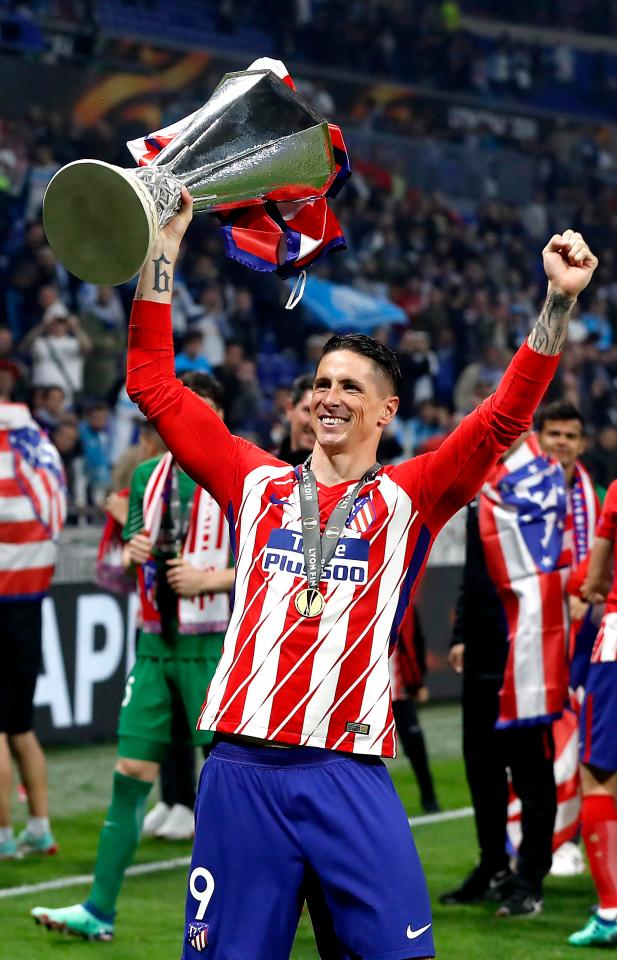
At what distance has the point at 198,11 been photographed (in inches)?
826

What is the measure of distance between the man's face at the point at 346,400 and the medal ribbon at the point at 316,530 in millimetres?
118

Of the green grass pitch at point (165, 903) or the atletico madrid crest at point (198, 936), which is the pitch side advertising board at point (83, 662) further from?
the atletico madrid crest at point (198, 936)

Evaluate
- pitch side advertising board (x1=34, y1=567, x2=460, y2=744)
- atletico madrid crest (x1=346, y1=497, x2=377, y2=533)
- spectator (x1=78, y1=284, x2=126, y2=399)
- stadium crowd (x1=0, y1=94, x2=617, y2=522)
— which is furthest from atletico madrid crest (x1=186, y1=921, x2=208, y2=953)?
spectator (x1=78, y1=284, x2=126, y2=399)

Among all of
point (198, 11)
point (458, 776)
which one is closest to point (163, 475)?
point (458, 776)

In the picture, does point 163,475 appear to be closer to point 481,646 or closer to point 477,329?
point 481,646

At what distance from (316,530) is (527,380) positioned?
569mm

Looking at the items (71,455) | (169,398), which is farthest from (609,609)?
(71,455)

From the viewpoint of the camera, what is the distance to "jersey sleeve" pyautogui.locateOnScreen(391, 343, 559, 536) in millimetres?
3355

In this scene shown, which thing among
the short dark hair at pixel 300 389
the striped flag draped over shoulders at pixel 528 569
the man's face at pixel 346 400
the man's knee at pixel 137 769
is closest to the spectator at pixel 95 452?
the short dark hair at pixel 300 389

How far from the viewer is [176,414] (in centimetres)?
355

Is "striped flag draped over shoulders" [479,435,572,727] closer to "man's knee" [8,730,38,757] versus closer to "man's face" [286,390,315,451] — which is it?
"man's face" [286,390,315,451]

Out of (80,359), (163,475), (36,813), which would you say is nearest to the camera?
(163,475)

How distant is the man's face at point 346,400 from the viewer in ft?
11.6

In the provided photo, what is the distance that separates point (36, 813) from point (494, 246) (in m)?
16.5
